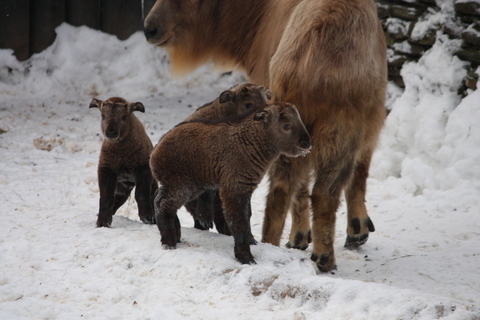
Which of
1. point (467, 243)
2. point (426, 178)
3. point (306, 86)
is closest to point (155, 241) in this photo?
point (306, 86)

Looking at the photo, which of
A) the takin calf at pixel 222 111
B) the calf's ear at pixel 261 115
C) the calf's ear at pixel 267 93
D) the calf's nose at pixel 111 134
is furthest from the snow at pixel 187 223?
the calf's ear at pixel 267 93

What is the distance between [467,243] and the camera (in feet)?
17.5

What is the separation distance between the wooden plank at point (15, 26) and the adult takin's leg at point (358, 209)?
6.31m

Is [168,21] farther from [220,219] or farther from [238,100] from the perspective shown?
[220,219]

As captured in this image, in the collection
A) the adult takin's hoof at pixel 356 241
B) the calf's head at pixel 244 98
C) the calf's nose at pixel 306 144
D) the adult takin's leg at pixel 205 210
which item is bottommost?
the adult takin's hoof at pixel 356 241

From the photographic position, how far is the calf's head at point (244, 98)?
462 cm

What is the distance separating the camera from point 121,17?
1019 centimetres

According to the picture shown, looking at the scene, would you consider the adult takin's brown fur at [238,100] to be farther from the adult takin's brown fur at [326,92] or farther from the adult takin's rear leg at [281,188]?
the adult takin's rear leg at [281,188]

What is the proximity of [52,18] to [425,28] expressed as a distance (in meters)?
5.88

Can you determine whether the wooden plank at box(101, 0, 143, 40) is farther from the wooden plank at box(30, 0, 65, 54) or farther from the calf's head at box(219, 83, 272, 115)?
the calf's head at box(219, 83, 272, 115)

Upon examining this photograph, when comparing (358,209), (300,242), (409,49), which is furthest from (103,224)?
(409,49)

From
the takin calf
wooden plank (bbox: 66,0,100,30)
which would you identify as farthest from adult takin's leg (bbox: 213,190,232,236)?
wooden plank (bbox: 66,0,100,30)

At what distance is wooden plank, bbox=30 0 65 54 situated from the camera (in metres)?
9.61

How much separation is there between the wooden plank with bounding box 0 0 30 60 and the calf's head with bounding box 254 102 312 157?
6.67 m
